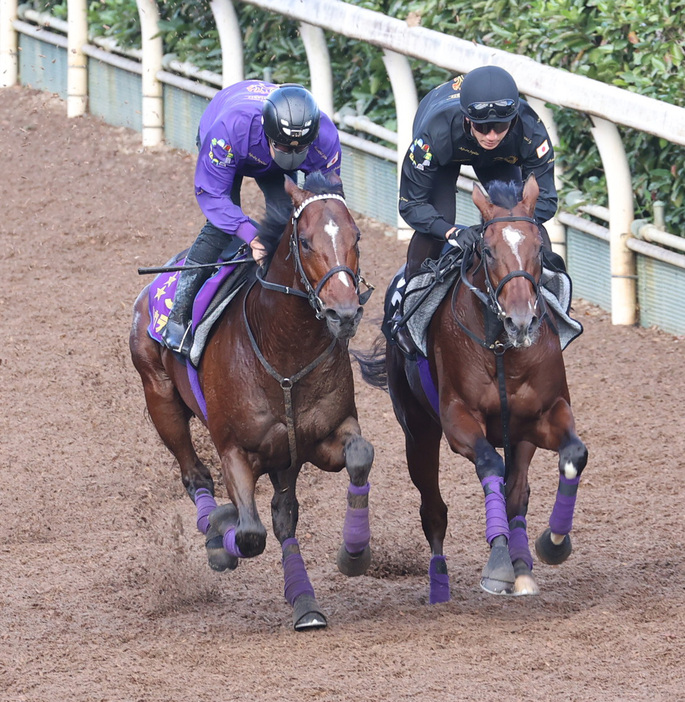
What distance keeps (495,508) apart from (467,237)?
1.15 meters

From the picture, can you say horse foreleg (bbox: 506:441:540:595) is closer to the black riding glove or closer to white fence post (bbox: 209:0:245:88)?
the black riding glove

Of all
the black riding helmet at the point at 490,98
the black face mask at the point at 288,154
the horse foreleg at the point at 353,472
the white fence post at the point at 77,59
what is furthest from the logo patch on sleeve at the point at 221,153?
the white fence post at the point at 77,59

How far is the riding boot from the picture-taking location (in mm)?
6305

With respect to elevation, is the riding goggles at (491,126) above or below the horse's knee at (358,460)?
above

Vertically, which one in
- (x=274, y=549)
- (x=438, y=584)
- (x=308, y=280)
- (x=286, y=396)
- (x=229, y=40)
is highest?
(x=308, y=280)

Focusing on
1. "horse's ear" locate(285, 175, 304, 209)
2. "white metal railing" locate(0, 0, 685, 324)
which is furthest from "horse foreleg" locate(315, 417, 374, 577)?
"white metal railing" locate(0, 0, 685, 324)

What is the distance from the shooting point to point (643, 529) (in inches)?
274

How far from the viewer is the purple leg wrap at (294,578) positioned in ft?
19.3

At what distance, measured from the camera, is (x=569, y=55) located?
9.92 m

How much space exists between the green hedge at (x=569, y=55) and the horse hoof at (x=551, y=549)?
3784mm

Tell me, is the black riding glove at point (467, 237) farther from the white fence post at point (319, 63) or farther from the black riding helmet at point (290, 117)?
the white fence post at point (319, 63)

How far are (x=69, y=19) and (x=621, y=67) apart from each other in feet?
22.7

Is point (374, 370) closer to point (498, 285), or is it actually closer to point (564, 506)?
point (564, 506)

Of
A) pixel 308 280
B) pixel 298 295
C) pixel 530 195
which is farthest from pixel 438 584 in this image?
pixel 530 195
